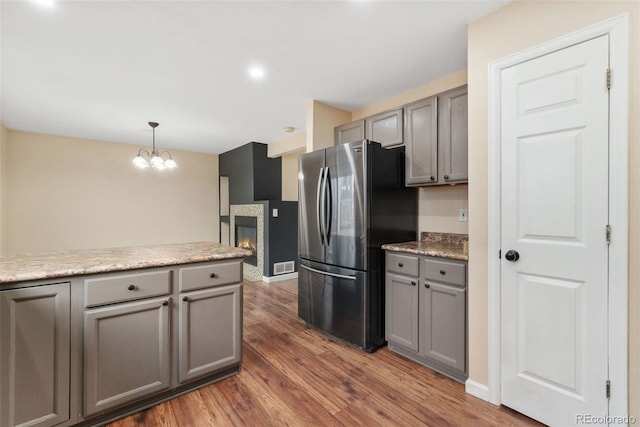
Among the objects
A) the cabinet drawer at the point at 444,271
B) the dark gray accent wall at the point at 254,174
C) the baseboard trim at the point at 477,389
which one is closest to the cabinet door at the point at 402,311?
the cabinet drawer at the point at 444,271

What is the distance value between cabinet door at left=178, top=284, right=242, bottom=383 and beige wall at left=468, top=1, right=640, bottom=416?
5.42 ft

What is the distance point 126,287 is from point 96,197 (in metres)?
4.36

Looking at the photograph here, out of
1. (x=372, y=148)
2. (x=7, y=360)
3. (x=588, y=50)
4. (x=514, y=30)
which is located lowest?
(x=7, y=360)

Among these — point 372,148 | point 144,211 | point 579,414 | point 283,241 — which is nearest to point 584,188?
point 579,414

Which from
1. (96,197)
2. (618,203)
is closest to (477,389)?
(618,203)

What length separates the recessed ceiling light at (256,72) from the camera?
8.23 ft

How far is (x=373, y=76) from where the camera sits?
266 centimetres

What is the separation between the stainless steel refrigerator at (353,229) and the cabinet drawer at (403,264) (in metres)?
0.10

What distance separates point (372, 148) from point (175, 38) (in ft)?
5.60

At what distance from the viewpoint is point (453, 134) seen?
234 centimetres

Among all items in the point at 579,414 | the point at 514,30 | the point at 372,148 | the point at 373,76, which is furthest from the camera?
the point at 373,76

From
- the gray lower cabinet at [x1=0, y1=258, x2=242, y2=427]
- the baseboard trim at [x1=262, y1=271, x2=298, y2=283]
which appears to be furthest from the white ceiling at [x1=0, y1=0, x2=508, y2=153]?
the baseboard trim at [x1=262, y1=271, x2=298, y2=283]

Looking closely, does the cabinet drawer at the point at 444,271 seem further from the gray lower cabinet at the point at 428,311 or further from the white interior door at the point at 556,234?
the white interior door at the point at 556,234

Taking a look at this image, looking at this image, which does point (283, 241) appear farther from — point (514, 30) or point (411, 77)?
point (514, 30)
